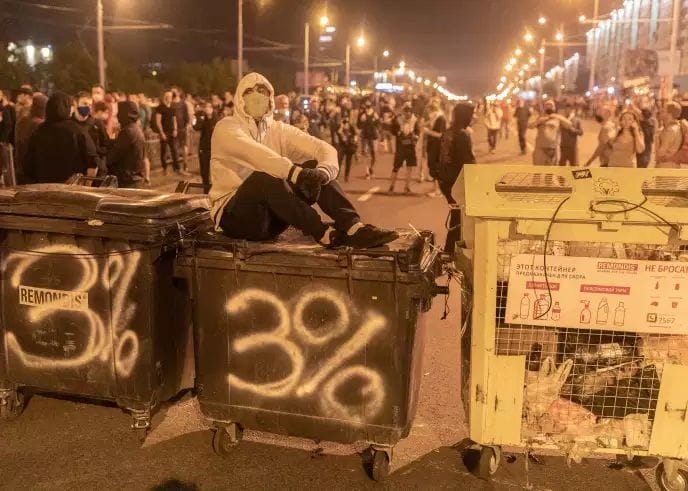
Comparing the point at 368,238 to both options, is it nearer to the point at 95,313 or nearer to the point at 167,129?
the point at 95,313

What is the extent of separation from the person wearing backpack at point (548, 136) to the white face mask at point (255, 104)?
445 inches

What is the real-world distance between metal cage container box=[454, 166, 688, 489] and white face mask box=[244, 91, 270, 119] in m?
1.45

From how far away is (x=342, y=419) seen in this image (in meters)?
3.85

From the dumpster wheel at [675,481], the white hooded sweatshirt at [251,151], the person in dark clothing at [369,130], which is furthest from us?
the person in dark clothing at [369,130]

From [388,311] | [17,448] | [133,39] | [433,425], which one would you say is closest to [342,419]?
[388,311]

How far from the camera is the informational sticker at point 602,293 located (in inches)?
135

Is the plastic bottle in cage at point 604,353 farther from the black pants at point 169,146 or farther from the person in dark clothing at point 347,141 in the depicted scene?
the black pants at point 169,146

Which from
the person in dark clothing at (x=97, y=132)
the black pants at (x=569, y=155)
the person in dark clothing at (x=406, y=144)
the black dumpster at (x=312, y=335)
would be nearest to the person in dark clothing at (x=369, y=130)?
the person in dark clothing at (x=406, y=144)

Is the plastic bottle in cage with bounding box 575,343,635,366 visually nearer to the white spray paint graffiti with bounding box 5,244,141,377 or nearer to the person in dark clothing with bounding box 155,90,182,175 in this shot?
the white spray paint graffiti with bounding box 5,244,141,377

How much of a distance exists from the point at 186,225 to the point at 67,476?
146 cm

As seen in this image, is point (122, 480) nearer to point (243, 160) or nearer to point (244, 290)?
point (244, 290)

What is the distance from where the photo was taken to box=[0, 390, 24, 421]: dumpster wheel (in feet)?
14.8

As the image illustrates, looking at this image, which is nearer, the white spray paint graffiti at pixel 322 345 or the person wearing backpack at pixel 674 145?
the white spray paint graffiti at pixel 322 345

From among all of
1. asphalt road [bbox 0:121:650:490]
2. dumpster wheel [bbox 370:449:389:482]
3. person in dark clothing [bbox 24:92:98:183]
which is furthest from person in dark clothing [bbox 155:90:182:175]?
dumpster wheel [bbox 370:449:389:482]
